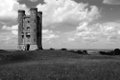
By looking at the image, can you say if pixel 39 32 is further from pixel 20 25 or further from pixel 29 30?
pixel 20 25

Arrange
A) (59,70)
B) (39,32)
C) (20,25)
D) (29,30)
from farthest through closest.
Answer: (39,32) < (20,25) < (29,30) < (59,70)

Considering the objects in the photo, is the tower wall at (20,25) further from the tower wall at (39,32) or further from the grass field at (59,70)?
the grass field at (59,70)

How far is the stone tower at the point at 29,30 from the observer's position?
195 feet

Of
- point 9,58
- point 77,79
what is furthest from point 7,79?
point 9,58

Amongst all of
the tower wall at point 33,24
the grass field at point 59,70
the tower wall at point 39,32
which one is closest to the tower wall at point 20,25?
the tower wall at point 33,24

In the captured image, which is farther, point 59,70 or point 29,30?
point 29,30

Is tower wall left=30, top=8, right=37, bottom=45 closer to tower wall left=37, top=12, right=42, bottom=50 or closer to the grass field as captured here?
tower wall left=37, top=12, right=42, bottom=50

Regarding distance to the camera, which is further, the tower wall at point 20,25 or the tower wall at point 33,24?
the tower wall at point 20,25

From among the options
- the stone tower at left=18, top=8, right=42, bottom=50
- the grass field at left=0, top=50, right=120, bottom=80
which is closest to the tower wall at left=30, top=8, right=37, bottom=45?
the stone tower at left=18, top=8, right=42, bottom=50

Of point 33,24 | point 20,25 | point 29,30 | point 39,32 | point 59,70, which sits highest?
point 20,25

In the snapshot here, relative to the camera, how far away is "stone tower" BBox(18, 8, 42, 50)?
5956 cm

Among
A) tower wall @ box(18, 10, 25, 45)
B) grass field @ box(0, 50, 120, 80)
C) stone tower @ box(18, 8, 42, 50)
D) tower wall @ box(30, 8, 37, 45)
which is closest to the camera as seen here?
grass field @ box(0, 50, 120, 80)

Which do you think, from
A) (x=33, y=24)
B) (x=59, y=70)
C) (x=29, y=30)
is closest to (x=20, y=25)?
(x=29, y=30)

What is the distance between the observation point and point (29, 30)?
60406mm
